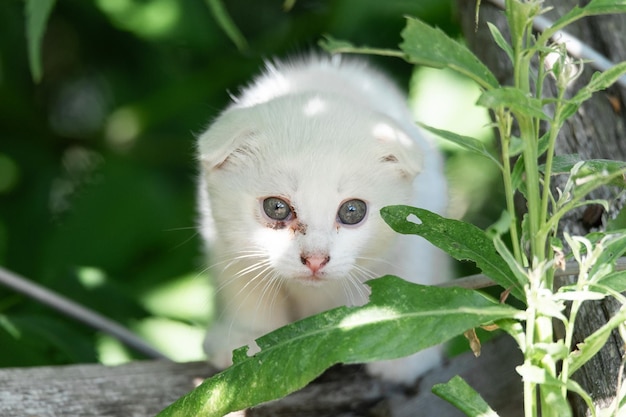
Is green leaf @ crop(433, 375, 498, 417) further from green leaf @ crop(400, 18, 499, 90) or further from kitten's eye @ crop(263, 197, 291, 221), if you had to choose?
kitten's eye @ crop(263, 197, 291, 221)

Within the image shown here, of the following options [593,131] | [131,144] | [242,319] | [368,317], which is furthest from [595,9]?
[131,144]

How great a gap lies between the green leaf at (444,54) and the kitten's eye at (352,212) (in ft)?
2.56

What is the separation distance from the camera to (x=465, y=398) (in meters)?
1.31

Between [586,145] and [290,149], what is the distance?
0.67 m

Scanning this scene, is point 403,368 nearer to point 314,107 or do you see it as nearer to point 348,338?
point 314,107

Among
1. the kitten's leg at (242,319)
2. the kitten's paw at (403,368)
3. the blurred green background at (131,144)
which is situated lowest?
the kitten's paw at (403,368)

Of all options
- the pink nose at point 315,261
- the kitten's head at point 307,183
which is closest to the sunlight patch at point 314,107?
the kitten's head at point 307,183

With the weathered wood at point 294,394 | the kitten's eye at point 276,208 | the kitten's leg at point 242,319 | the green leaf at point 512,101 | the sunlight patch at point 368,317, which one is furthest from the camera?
the kitten's leg at point 242,319

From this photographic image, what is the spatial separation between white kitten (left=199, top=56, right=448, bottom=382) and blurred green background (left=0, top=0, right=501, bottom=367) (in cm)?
29

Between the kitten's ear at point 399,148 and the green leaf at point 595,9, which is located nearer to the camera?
the green leaf at point 595,9

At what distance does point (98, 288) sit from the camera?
291 cm

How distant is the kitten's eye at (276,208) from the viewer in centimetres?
214

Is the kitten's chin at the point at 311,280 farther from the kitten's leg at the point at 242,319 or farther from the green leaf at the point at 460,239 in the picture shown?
the green leaf at the point at 460,239

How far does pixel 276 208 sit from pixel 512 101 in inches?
40.9
